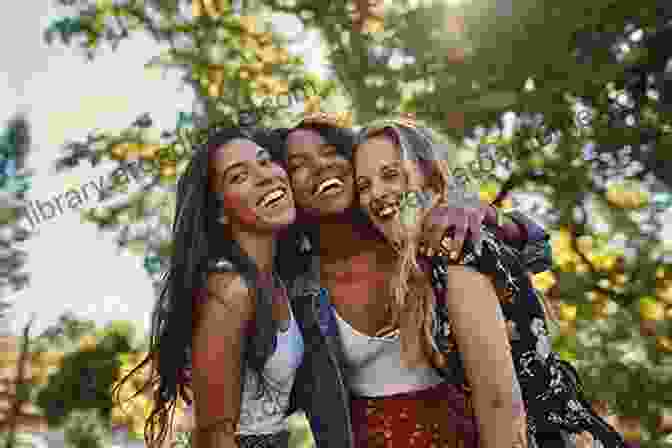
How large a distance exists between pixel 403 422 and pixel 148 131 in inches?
186

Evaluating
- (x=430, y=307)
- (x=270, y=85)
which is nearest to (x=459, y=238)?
(x=430, y=307)

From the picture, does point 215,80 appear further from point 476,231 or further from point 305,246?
point 476,231

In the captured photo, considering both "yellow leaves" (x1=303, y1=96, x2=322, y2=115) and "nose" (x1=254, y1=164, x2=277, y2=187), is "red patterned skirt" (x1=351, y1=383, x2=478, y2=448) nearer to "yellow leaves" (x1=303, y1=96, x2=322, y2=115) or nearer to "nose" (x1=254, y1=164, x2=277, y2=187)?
"nose" (x1=254, y1=164, x2=277, y2=187)

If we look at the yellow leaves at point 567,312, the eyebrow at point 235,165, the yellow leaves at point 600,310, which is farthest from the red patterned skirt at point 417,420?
the yellow leaves at point 600,310

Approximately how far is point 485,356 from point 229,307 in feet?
3.19

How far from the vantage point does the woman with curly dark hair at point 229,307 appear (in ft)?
7.54

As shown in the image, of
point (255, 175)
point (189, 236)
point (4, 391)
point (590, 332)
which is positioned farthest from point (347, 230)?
point (4, 391)

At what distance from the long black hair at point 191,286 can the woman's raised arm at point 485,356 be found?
81 centimetres

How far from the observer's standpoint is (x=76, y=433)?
40.3ft

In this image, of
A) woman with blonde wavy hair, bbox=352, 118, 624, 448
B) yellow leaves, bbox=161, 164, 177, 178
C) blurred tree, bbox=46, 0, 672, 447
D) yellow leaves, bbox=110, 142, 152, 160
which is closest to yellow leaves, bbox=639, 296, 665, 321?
blurred tree, bbox=46, 0, 672, 447

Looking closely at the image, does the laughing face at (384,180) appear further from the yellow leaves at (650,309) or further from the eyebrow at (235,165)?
the yellow leaves at (650,309)

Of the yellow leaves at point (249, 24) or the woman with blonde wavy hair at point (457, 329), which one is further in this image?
the yellow leaves at point (249, 24)

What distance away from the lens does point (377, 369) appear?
95.8 inches

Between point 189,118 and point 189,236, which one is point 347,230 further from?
point 189,118
